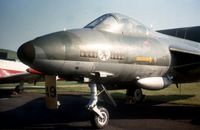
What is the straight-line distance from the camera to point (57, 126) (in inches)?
308

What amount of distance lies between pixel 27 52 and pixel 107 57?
249 cm

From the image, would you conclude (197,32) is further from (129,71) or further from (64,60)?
(64,60)

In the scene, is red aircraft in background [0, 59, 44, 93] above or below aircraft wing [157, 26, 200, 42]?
below

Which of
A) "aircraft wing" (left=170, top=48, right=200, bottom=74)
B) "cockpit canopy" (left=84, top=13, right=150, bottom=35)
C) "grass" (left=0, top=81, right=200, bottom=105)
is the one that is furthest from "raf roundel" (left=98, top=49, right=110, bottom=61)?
"grass" (left=0, top=81, right=200, bottom=105)

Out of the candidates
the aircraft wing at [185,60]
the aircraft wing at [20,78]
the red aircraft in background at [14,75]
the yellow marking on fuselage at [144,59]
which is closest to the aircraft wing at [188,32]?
the aircraft wing at [20,78]

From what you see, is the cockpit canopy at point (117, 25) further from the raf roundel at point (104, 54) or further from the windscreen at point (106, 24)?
the raf roundel at point (104, 54)

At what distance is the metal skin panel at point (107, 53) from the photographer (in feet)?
21.1

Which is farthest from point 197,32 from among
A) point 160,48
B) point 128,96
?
point 160,48

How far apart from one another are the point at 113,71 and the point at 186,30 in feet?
112

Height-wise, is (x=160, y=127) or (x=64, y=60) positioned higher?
(x=64, y=60)

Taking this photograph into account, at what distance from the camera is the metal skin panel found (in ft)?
21.1

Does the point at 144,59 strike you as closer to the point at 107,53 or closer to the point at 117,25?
the point at 117,25

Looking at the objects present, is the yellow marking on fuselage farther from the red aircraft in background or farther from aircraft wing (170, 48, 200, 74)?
the red aircraft in background

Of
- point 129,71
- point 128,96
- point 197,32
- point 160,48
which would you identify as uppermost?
point 197,32
